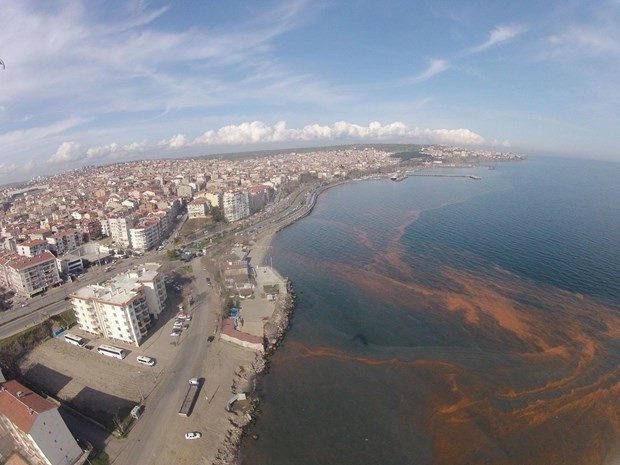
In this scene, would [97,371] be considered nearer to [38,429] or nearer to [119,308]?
[119,308]

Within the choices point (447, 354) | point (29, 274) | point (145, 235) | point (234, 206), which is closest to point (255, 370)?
point (447, 354)

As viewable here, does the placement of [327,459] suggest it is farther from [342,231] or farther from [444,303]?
[342,231]

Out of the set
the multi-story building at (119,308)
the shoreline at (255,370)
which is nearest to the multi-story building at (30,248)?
the multi-story building at (119,308)

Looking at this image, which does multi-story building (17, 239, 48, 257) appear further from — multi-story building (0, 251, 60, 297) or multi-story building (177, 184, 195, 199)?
multi-story building (177, 184, 195, 199)

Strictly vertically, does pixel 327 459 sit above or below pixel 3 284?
below

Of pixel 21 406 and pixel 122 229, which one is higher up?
pixel 122 229

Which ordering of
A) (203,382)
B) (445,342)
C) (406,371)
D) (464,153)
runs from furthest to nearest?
1. (464,153)
2. (445,342)
3. (406,371)
4. (203,382)

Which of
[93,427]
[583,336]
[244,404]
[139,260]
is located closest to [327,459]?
[244,404]

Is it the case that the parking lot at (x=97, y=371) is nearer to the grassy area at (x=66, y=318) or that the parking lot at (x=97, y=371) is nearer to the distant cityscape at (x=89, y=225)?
the grassy area at (x=66, y=318)
